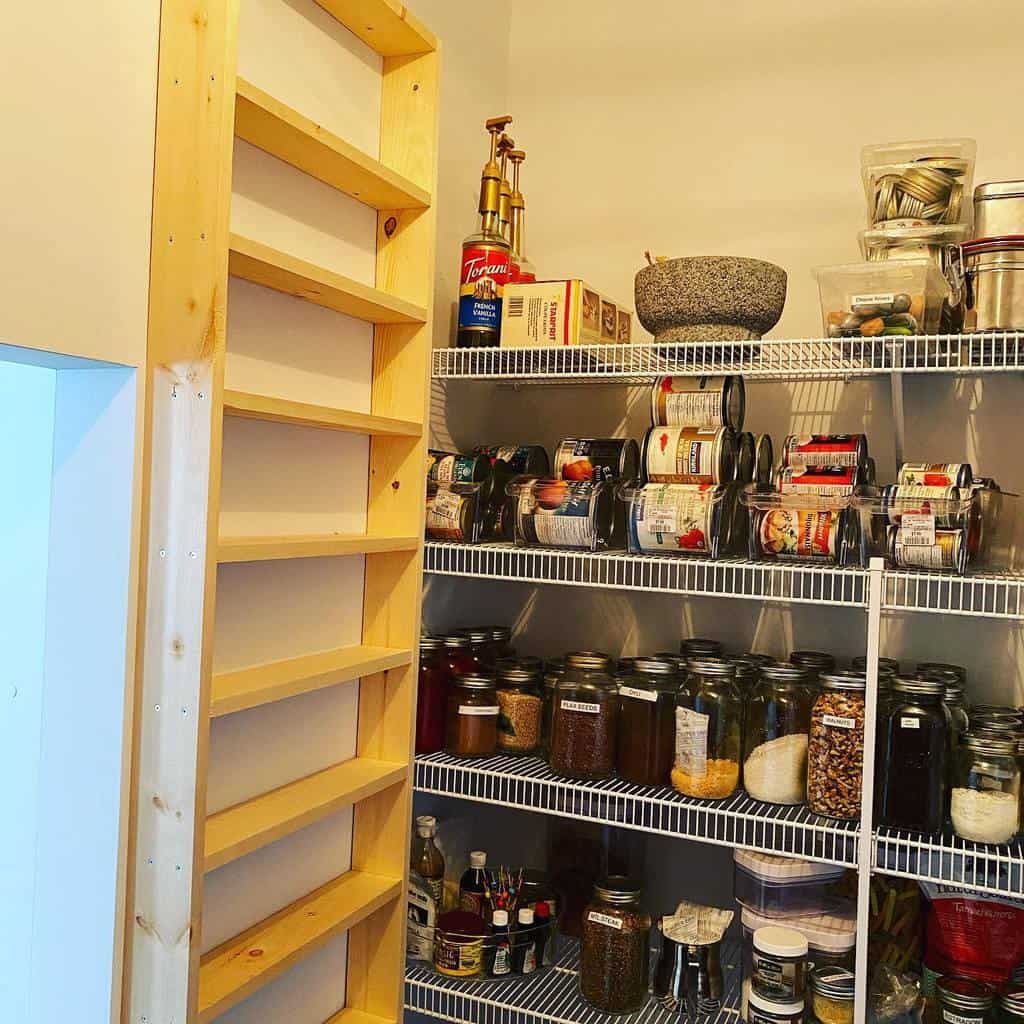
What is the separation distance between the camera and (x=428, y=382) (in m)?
1.80

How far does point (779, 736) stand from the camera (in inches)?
67.9

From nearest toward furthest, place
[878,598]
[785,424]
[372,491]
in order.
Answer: [878,598]
[372,491]
[785,424]

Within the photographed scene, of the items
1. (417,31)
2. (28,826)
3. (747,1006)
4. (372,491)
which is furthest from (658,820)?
(417,31)

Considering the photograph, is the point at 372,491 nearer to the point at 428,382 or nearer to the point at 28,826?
the point at 428,382

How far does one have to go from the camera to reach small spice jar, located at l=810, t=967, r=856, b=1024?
1613 mm

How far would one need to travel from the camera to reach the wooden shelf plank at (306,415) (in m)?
1.34

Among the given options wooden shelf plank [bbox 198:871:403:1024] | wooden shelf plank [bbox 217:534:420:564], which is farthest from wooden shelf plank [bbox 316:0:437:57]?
wooden shelf plank [bbox 198:871:403:1024]

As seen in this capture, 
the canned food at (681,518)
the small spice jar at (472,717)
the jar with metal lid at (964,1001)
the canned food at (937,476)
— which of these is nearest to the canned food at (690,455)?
the canned food at (681,518)

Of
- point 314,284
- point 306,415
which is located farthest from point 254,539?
point 314,284

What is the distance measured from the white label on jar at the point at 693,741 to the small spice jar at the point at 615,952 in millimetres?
249

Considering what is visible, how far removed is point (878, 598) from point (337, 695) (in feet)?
2.86

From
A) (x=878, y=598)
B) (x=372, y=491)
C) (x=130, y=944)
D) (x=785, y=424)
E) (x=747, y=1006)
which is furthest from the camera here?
(x=785, y=424)

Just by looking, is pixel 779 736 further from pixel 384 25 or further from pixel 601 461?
pixel 384 25

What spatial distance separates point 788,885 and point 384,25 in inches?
59.9
